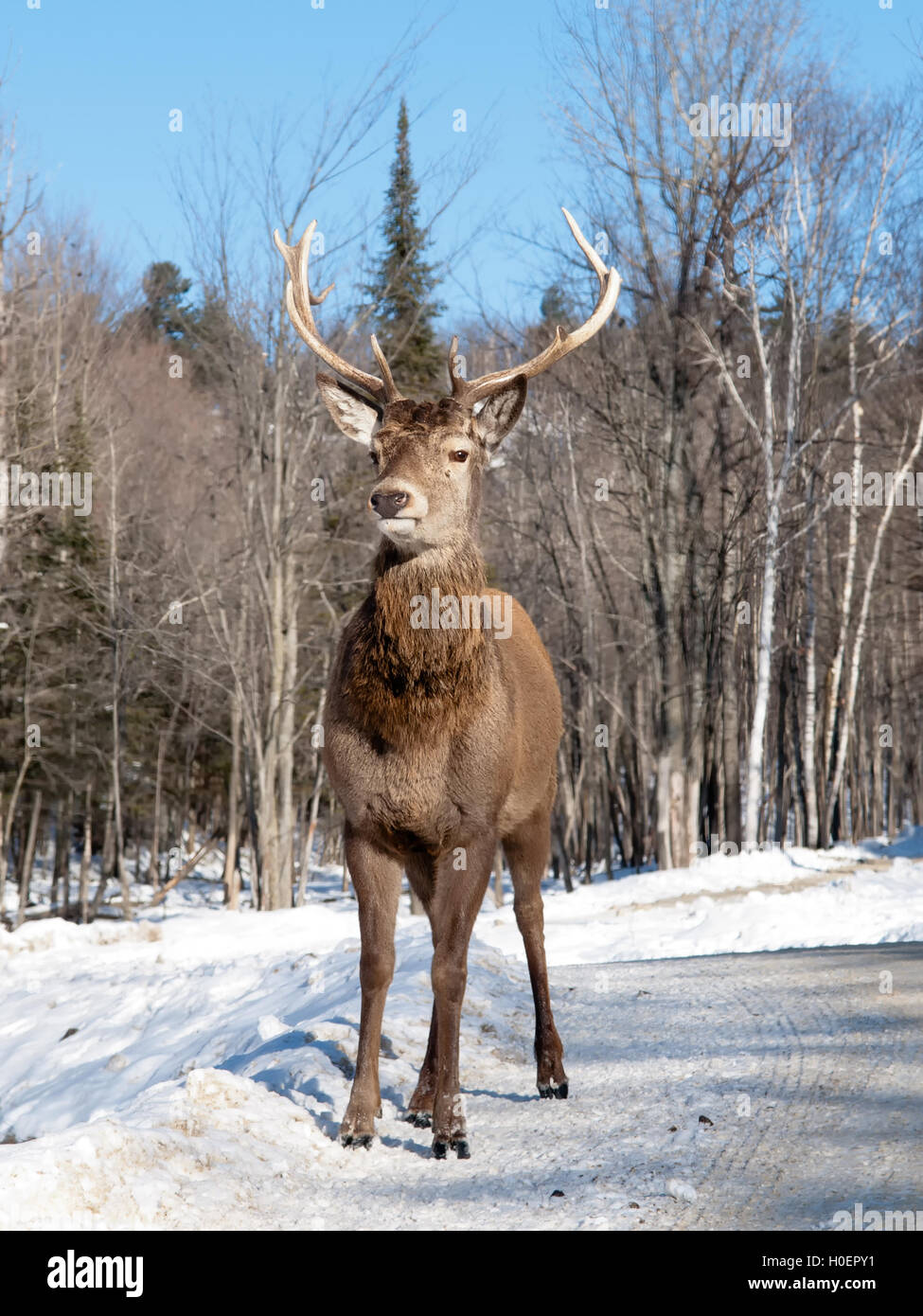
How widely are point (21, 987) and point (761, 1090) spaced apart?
8.72m

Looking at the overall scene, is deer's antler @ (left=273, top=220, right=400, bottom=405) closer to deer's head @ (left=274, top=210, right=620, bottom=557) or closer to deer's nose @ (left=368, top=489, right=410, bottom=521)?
deer's head @ (left=274, top=210, right=620, bottom=557)

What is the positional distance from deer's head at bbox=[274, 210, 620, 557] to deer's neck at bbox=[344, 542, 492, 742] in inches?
5.0

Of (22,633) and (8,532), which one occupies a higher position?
(8,532)

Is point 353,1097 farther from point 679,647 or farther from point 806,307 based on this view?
point 806,307

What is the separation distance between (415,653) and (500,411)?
51.9 inches

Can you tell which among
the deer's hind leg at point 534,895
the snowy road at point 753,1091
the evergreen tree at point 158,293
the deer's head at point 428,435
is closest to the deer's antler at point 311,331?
the deer's head at point 428,435

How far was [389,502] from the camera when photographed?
504 centimetres

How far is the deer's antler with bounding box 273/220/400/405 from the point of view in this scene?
224 inches

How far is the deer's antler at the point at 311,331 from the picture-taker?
5684 mm

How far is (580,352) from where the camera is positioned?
22781 mm

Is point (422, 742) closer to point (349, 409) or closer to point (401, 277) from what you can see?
point (349, 409)

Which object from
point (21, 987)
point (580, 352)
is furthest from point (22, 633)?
point (21, 987)

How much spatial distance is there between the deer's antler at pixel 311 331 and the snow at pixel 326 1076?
304 centimetres

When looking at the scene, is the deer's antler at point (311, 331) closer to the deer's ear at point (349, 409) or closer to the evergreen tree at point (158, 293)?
the deer's ear at point (349, 409)
